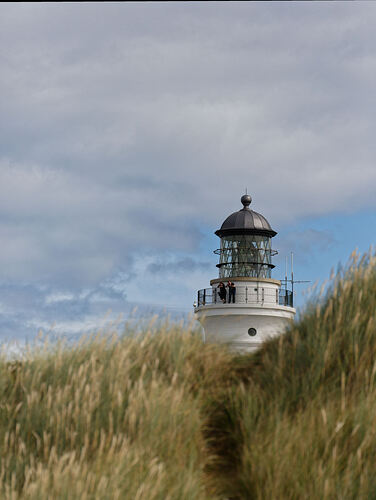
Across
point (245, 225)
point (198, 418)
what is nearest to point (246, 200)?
point (245, 225)

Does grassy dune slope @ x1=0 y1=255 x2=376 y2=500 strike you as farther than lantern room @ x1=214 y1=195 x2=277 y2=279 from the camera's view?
No

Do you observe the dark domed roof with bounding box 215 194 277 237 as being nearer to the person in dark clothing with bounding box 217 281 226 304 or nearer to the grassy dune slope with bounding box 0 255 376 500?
the person in dark clothing with bounding box 217 281 226 304

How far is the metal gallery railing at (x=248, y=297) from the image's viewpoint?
2698 centimetres

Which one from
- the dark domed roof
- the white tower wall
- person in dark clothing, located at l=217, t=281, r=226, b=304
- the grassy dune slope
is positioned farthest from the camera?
the dark domed roof

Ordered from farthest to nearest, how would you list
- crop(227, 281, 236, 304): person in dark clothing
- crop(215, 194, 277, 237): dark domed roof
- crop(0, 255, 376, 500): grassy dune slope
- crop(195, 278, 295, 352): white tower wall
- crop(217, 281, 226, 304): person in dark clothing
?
crop(215, 194, 277, 237): dark domed roof → crop(195, 278, 295, 352): white tower wall → crop(217, 281, 226, 304): person in dark clothing → crop(227, 281, 236, 304): person in dark clothing → crop(0, 255, 376, 500): grassy dune slope

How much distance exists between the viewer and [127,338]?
7527 mm

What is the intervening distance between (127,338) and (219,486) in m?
2.24

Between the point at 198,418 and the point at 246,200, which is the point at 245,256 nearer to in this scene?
the point at 246,200

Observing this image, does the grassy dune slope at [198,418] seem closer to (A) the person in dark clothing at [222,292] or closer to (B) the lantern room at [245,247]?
(A) the person in dark clothing at [222,292]

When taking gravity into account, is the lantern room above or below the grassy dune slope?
above

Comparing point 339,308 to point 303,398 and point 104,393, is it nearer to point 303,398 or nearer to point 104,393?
point 303,398

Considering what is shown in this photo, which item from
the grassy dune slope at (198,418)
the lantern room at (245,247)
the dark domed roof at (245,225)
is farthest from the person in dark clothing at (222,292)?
the grassy dune slope at (198,418)

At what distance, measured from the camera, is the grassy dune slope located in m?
5.22

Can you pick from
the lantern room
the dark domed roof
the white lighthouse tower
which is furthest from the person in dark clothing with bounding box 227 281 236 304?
the dark domed roof
